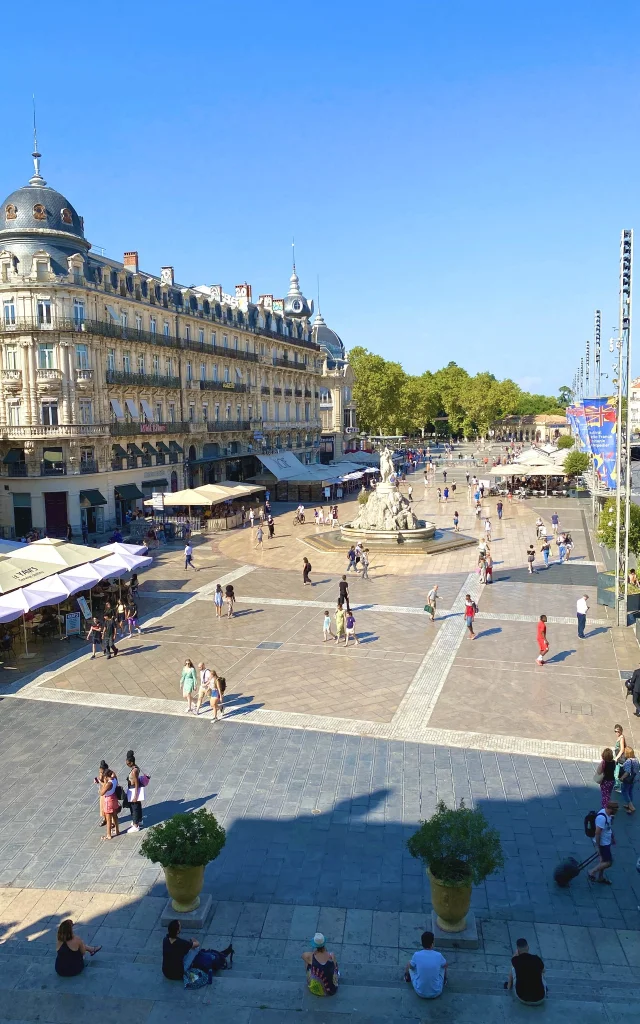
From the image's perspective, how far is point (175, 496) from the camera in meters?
40.0

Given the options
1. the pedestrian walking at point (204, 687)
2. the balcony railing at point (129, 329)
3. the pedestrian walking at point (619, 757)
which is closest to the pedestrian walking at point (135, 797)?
the pedestrian walking at point (204, 687)

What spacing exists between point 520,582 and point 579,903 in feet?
62.8

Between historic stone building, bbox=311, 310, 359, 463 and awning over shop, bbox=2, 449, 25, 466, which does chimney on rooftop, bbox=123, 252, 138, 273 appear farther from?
historic stone building, bbox=311, 310, 359, 463

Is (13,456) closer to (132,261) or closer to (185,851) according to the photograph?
(132,261)

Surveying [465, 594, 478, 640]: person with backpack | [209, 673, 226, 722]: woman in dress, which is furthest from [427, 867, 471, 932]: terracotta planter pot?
[465, 594, 478, 640]: person with backpack

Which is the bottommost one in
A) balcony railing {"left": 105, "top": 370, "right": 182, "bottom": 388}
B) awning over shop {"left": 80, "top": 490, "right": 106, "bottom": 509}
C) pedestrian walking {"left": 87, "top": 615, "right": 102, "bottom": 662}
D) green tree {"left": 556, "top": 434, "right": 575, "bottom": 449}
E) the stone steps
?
the stone steps

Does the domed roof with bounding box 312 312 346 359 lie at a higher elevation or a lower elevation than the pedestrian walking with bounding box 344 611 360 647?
higher

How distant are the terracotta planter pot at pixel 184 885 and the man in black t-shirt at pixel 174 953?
843 mm

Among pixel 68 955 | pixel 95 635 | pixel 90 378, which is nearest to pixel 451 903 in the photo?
pixel 68 955

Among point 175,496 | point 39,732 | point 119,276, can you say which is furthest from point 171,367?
point 39,732

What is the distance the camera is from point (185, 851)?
8.75 meters

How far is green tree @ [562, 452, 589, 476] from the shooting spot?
181 ft

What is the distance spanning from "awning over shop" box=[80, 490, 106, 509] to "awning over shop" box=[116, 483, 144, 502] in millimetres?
1979

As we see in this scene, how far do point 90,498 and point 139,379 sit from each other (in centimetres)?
791
